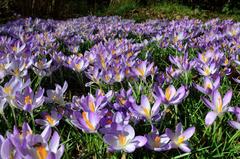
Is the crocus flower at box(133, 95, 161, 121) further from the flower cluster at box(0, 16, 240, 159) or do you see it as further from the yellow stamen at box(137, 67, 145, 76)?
the yellow stamen at box(137, 67, 145, 76)

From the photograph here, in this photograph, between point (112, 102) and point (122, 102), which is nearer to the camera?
point (122, 102)

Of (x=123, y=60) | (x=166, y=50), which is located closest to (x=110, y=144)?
(x=123, y=60)

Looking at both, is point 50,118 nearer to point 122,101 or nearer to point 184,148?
point 122,101

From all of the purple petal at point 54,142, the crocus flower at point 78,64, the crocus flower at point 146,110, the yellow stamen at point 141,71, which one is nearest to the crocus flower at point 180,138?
the crocus flower at point 146,110

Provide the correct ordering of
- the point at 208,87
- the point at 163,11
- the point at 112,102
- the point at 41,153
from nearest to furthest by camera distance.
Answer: the point at 41,153, the point at 208,87, the point at 112,102, the point at 163,11

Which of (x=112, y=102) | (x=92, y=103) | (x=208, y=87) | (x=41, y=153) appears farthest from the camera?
(x=112, y=102)

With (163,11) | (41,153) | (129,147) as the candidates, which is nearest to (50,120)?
(129,147)

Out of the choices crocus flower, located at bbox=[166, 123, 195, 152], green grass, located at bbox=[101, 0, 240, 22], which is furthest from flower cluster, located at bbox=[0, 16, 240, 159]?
green grass, located at bbox=[101, 0, 240, 22]
